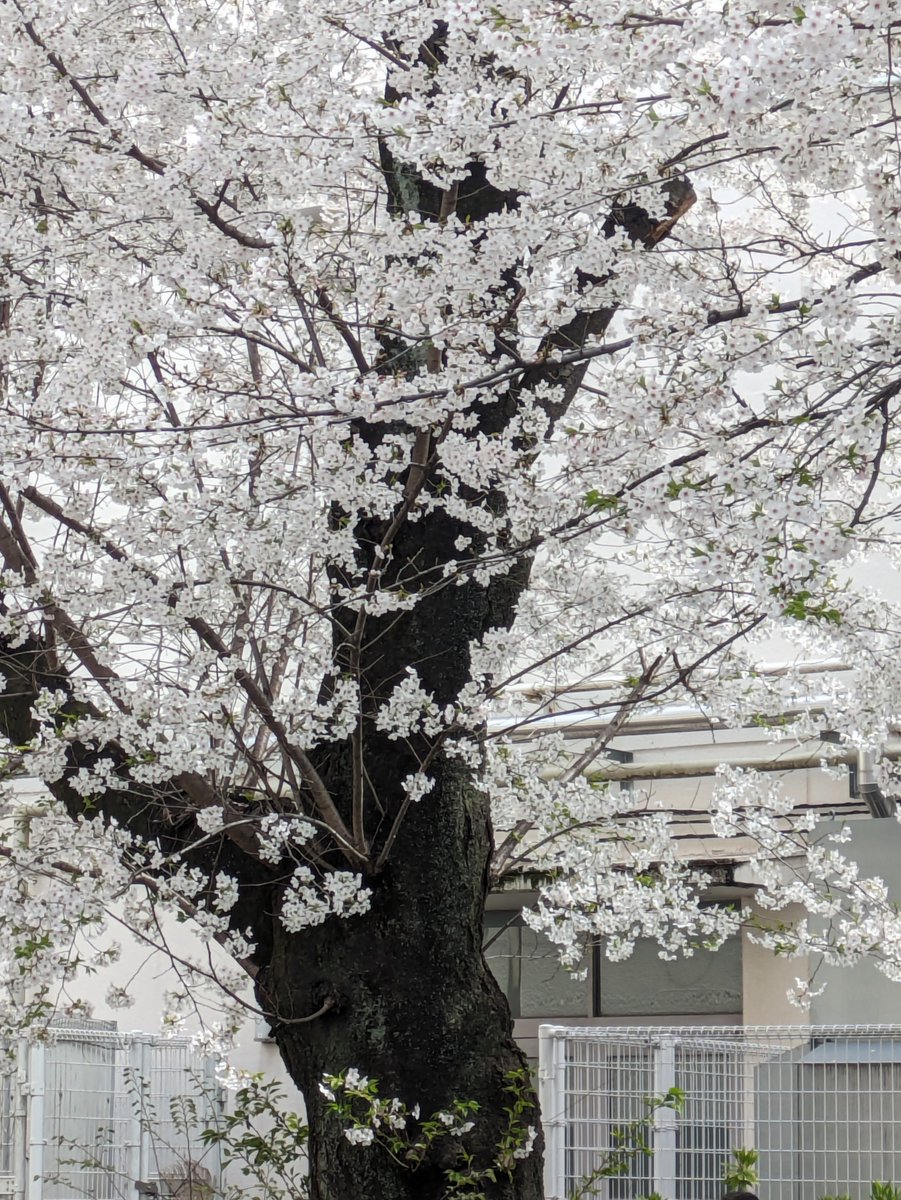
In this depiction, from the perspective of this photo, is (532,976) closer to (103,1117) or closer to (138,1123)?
(138,1123)

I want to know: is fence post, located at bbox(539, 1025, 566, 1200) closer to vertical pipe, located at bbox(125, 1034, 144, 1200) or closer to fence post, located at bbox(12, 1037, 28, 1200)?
vertical pipe, located at bbox(125, 1034, 144, 1200)

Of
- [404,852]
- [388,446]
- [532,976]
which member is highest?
[388,446]

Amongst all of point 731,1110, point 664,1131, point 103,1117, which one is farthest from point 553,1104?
point 103,1117

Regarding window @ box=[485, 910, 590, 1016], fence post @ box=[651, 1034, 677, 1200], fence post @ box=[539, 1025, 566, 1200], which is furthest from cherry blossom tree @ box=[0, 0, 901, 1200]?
window @ box=[485, 910, 590, 1016]

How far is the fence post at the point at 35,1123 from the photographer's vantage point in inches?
319

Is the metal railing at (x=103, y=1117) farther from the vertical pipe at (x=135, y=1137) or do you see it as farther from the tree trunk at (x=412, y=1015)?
the tree trunk at (x=412, y=1015)

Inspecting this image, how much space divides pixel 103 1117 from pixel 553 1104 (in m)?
2.95

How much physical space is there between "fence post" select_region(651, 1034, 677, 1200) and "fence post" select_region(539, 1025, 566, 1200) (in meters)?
0.46

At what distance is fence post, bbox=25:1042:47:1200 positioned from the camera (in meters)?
8.10

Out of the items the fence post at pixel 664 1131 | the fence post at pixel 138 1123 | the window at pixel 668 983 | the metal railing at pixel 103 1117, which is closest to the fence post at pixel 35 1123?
the metal railing at pixel 103 1117

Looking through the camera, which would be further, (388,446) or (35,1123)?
(35,1123)

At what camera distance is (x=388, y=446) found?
4.71 meters

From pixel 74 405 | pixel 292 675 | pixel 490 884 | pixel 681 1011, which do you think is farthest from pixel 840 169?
pixel 681 1011

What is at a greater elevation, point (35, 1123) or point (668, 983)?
point (668, 983)
